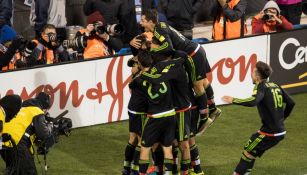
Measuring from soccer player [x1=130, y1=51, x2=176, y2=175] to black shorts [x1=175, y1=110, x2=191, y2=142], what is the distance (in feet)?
0.54

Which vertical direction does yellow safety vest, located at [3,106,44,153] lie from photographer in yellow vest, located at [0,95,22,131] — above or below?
below

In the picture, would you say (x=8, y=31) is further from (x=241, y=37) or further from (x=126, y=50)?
(x=241, y=37)

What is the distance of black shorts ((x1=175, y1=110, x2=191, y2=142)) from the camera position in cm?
1332

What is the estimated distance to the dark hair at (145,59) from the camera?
511 inches

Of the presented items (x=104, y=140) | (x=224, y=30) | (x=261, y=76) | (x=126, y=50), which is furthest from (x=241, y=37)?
(x=261, y=76)

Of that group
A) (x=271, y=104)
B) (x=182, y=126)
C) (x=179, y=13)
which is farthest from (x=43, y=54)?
(x=271, y=104)

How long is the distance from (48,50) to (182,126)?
3800mm

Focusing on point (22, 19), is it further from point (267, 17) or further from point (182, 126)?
point (182, 126)

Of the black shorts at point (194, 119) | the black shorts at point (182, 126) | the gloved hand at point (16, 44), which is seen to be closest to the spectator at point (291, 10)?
the black shorts at point (194, 119)

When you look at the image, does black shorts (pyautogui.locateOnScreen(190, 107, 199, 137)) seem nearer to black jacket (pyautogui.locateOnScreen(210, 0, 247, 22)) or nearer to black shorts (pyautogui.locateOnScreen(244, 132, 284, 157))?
black shorts (pyautogui.locateOnScreen(244, 132, 284, 157))

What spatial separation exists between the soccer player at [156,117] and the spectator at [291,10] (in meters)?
6.86

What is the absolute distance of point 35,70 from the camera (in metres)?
15.7

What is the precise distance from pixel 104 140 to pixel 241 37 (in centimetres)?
326

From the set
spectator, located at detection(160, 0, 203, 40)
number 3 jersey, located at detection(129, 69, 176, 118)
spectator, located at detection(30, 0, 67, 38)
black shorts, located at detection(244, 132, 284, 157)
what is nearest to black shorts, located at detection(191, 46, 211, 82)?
number 3 jersey, located at detection(129, 69, 176, 118)
